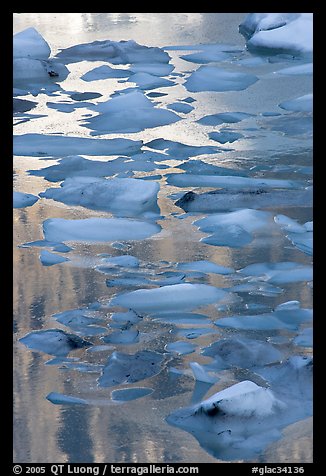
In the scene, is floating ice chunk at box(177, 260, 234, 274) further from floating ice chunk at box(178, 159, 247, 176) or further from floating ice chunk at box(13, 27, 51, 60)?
floating ice chunk at box(13, 27, 51, 60)

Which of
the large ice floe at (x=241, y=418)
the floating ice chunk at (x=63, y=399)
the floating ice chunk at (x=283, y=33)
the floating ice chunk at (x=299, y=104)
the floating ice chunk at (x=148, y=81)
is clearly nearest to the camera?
the large ice floe at (x=241, y=418)

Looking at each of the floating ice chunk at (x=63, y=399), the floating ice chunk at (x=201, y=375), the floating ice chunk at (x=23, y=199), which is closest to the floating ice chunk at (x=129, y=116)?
the floating ice chunk at (x=23, y=199)

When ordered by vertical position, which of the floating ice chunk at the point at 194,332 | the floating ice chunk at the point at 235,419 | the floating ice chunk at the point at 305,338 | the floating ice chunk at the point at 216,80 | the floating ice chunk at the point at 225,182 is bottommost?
the floating ice chunk at the point at 235,419

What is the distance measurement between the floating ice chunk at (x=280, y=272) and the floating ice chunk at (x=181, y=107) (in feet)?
7.98

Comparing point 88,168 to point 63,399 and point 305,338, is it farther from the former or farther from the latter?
point 63,399

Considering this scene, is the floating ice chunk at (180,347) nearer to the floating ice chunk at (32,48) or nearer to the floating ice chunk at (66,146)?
the floating ice chunk at (66,146)

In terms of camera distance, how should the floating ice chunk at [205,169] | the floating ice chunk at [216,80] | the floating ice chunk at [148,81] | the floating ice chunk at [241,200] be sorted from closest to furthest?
the floating ice chunk at [241,200]
the floating ice chunk at [205,169]
the floating ice chunk at [216,80]
the floating ice chunk at [148,81]

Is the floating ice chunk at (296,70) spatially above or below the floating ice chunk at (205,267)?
above

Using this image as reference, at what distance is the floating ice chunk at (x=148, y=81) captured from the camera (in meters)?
6.65

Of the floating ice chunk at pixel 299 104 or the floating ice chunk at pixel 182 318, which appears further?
the floating ice chunk at pixel 299 104

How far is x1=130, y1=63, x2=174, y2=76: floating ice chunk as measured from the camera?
705 cm

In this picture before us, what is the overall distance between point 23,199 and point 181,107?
1842mm

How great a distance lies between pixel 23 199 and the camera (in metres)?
4.41
